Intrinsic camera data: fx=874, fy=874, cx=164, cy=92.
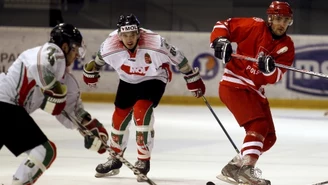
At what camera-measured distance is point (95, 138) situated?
4.27m

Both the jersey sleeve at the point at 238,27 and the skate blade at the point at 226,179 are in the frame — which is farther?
the skate blade at the point at 226,179

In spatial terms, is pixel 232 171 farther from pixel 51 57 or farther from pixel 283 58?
pixel 51 57

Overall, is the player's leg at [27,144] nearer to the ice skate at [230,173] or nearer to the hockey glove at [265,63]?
the hockey glove at [265,63]

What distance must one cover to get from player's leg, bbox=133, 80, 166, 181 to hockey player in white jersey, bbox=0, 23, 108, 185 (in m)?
1.25

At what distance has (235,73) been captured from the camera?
525 centimetres

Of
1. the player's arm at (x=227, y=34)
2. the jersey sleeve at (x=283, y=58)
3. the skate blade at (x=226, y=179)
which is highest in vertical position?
the player's arm at (x=227, y=34)

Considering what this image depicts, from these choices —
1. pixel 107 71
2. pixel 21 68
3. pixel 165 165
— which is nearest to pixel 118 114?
pixel 165 165

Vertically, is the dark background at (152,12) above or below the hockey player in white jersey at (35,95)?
below

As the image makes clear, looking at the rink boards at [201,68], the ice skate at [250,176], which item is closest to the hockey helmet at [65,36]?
the ice skate at [250,176]

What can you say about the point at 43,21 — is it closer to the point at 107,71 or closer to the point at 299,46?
the point at 107,71

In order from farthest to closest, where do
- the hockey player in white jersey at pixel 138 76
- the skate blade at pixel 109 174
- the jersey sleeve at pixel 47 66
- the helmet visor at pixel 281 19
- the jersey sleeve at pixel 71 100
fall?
the skate blade at pixel 109 174 < the hockey player in white jersey at pixel 138 76 < the helmet visor at pixel 281 19 < the jersey sleeve at pixel 71 100 < the jersey sleeve at pixel 47 66

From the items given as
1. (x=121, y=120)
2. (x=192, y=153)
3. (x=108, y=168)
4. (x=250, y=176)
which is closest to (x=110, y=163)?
(x=108, y=168)

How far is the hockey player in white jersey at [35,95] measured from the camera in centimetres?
407

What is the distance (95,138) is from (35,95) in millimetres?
360
